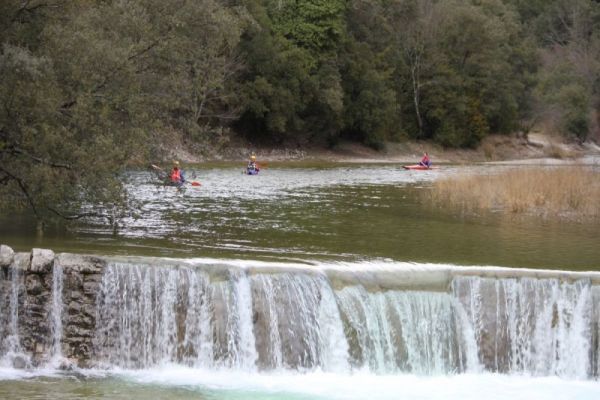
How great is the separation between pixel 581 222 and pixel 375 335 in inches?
449

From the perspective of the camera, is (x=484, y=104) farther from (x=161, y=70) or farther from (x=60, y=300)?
(x=60, y=300)

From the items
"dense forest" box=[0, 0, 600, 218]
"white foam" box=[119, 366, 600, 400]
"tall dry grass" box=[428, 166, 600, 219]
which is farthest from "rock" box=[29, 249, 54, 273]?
"tall dry grass" box=[428, 166, 600, 219]

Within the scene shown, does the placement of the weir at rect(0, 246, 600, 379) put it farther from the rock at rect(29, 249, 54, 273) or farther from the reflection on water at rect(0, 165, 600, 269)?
the reflection on water at rect(0, 165, 600, 269)

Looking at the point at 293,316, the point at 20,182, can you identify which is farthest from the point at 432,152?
the point at 293,316

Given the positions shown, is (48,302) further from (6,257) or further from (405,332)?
(405,332)

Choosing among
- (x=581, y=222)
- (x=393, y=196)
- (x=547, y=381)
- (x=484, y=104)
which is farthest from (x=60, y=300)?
(x=484, y=104)

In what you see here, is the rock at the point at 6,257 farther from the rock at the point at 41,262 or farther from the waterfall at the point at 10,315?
the rock at the point at 41,262

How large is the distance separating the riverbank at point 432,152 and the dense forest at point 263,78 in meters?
1.00

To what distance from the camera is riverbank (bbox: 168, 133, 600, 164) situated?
5719 centimetres

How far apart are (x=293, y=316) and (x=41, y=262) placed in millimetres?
4096

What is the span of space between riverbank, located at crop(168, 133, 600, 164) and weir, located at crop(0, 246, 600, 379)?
31.6m

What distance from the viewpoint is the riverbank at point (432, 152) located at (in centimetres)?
5719

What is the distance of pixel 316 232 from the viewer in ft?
67.2

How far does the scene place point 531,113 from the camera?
3127 inches
